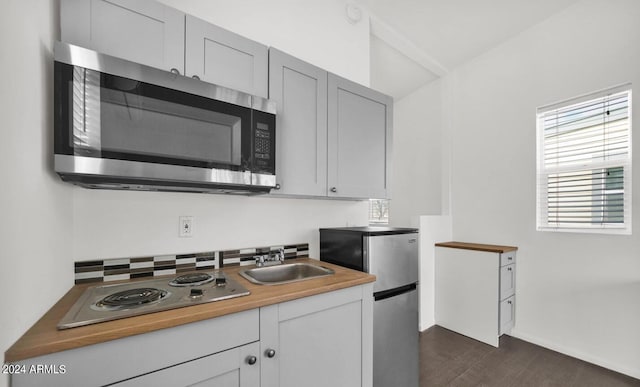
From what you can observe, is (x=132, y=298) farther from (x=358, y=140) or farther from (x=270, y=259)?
(x=358, y=140)

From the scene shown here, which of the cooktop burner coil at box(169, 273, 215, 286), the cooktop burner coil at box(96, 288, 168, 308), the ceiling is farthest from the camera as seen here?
the ceiling

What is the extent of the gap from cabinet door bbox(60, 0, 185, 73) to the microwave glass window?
200 millimetres

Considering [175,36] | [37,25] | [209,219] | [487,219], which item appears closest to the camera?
[37,25]

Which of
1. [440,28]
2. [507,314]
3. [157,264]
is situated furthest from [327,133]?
[507,314]

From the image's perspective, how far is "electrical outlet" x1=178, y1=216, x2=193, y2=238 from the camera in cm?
144

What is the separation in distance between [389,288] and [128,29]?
1.92 m

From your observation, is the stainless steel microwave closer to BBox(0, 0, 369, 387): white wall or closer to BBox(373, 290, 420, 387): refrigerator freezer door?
BBox(0, 0, 369, 387): white wall

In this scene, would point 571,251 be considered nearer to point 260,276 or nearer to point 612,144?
point 612,144

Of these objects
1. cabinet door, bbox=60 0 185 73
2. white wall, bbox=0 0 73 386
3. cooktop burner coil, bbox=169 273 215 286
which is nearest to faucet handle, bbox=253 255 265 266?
cooktop burner coil, bbox=169 273 215 286

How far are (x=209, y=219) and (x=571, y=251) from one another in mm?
3026

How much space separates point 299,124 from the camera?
1566 millimetres

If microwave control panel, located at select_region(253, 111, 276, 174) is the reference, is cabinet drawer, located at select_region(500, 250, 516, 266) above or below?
below

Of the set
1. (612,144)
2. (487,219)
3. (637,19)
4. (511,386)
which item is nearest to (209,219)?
(511,386)

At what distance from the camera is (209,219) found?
154cm
